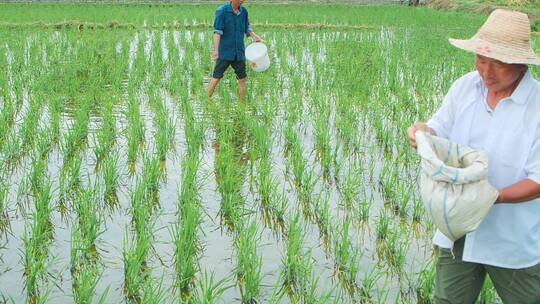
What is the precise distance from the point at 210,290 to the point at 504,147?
116 centimetres

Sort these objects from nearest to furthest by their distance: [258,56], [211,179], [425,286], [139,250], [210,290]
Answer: [210,290] → [425,286] → [139,250] → [211,179] → [258,56]

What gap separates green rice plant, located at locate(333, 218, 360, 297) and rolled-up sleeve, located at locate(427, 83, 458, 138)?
3.02ft

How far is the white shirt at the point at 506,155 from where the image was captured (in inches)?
67.7

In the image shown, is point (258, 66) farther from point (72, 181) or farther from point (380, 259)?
point (380, 259)

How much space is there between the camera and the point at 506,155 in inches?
68.5

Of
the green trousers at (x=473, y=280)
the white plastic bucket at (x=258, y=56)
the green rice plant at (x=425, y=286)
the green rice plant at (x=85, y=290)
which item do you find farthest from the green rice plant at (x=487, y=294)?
the white plastic bucket at (x=258, y=56)

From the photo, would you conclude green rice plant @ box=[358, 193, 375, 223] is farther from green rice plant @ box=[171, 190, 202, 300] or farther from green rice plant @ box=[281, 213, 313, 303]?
green rice plant @ box=[171, 190, 202, 300]

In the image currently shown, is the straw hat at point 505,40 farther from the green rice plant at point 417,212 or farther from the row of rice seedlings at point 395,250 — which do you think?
the green rice plant at point 417,212

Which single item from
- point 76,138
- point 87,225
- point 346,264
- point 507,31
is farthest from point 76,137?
point 507,31

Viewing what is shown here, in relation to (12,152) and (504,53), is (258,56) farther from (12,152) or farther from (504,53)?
(504,53)

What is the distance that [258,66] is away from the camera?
20.0 ft

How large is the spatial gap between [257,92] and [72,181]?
2945mm

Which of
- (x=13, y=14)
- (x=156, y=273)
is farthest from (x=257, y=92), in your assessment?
(x=13, y=14)

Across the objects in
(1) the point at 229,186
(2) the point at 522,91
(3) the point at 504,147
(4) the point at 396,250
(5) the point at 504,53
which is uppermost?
(5) the point at 504,53
